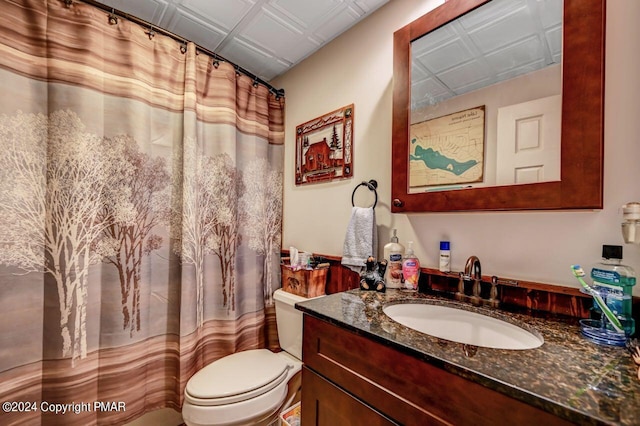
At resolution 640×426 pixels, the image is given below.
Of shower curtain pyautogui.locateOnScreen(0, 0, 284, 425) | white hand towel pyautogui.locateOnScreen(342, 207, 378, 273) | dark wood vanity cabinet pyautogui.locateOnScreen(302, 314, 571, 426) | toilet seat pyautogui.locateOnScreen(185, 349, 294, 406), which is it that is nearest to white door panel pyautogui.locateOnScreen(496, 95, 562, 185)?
white hand towel pyautogui.locateOnScreen(342, 207, 378, 273)

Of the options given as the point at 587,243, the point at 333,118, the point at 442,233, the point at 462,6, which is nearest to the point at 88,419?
the point at 442,233

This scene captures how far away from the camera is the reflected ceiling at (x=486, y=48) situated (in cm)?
86

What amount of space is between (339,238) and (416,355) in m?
0.95

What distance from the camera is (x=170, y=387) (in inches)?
56.1

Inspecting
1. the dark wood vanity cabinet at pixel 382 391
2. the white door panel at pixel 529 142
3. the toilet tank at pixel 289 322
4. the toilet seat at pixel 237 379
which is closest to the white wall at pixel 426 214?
the white door panel at pixel 529 142

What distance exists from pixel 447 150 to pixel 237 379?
1.39 m

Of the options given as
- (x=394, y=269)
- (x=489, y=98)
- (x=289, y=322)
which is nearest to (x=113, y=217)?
(x=289, y=322)

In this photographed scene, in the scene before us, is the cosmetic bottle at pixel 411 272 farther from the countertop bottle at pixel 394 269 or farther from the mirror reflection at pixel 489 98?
the mirror reflection at pixel 489 98

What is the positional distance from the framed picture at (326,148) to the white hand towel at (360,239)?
290 millimetres

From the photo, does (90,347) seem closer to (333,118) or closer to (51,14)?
(51,14)

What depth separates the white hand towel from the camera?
131 cm

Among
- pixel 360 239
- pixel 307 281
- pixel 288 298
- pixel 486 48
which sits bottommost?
pixel 288 298

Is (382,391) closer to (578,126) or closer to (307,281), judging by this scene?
(307,281)

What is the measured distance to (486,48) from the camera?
100 cm
